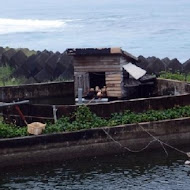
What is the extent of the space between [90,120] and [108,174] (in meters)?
3.21

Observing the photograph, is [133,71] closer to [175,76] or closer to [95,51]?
[95,51]

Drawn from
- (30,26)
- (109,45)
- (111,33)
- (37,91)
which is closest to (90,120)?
(37,91)

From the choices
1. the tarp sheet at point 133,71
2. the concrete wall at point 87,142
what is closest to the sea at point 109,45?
the concrete wall at point 87,142

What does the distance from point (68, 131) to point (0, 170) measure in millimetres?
3306

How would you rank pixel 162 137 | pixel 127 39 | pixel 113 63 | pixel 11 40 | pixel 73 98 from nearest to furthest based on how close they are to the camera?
pixel 162 137 → pixel 113 63 → pixel 73 98 → pixel 127 39 → pixel 11 40

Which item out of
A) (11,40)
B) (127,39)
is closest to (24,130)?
(127,39)

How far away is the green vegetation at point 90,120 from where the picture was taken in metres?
27.6

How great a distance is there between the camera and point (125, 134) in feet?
91.9

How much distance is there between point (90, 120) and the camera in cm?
2842

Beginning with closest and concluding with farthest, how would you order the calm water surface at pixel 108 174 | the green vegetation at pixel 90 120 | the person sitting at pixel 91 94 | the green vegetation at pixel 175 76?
1. the calm water surface at pixel 108 174
2. the green vegetation at pixel 90 120
3. the person sitting at pixel 91 94
4. the green vegetation at pixel 175 76

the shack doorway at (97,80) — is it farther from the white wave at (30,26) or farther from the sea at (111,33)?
the white wave at (30,26)

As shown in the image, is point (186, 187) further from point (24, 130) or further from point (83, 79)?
point (83, 79)

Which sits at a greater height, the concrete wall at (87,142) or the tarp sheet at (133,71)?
the tarp sheet at (133,71)

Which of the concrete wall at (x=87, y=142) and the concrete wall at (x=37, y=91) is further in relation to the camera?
the concrete wall at (x=37, y=91)
